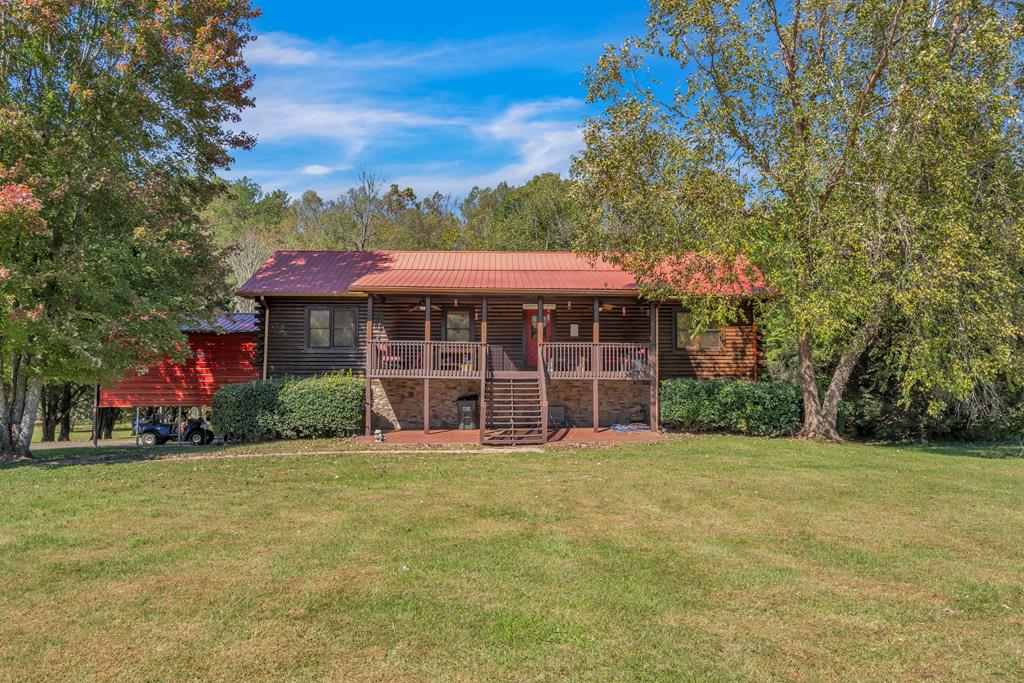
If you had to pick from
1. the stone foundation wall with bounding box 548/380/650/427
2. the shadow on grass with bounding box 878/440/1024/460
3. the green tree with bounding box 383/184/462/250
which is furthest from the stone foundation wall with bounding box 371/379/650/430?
the green tree with bounding box 383/184/462/250

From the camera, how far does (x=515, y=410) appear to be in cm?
1645

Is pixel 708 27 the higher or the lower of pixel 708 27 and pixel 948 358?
the higher

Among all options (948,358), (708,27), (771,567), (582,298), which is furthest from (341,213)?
(771,567)

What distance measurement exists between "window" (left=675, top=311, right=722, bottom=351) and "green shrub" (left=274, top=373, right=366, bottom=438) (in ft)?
30.7

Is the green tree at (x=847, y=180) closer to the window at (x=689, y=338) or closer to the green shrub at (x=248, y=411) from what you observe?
the window at (x=689, y=338)

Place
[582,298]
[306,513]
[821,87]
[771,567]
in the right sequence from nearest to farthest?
[771,567], [306,513], [821,87], [582,298]

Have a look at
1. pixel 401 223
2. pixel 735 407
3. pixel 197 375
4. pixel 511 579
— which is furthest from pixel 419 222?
pixel 511 579

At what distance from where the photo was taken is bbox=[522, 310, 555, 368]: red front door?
19.2 metres

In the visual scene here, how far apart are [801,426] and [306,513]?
551 inches

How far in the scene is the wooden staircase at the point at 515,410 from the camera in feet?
50.9

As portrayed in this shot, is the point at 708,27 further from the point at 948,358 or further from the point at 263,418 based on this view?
the point at 263,418

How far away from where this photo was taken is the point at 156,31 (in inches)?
533

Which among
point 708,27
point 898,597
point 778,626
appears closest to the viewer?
point 778,626

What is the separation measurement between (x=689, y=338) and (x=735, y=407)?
292cm
